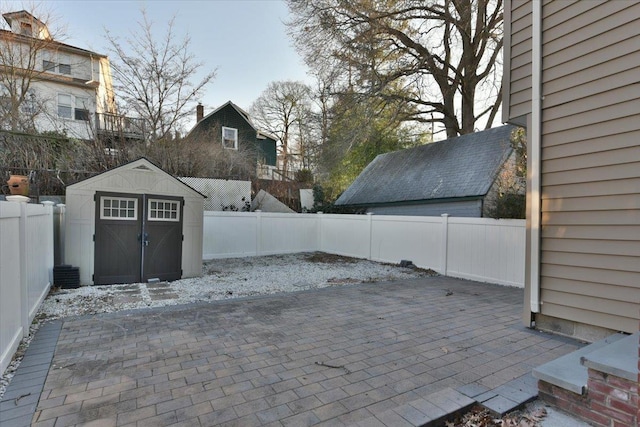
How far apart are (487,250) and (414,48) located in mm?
9573

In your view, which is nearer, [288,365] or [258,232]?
[288,365]

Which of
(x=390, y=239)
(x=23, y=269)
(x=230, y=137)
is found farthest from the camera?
(x=230, y=137)

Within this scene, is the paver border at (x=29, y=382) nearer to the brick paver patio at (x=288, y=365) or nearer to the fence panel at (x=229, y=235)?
the brick paver patio at (x=288, y=365)

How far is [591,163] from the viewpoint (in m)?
3.61

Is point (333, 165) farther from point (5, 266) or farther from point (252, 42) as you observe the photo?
point (5, 266)

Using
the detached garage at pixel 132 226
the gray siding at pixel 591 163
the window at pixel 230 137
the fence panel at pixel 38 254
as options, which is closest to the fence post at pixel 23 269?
the fence panel at pixel 38 254

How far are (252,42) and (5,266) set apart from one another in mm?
13309

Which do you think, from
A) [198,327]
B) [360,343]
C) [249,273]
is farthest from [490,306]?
[249,273]

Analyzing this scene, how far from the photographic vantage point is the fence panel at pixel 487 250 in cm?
693

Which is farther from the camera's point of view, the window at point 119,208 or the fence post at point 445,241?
the fence post at point 445,241

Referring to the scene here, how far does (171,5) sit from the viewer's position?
13.5 meters

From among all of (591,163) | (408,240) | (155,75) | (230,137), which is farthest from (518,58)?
(230,137)

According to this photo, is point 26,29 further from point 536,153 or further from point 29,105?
point 536,153

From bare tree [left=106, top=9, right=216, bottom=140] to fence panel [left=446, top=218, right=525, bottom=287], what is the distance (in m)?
11.1
